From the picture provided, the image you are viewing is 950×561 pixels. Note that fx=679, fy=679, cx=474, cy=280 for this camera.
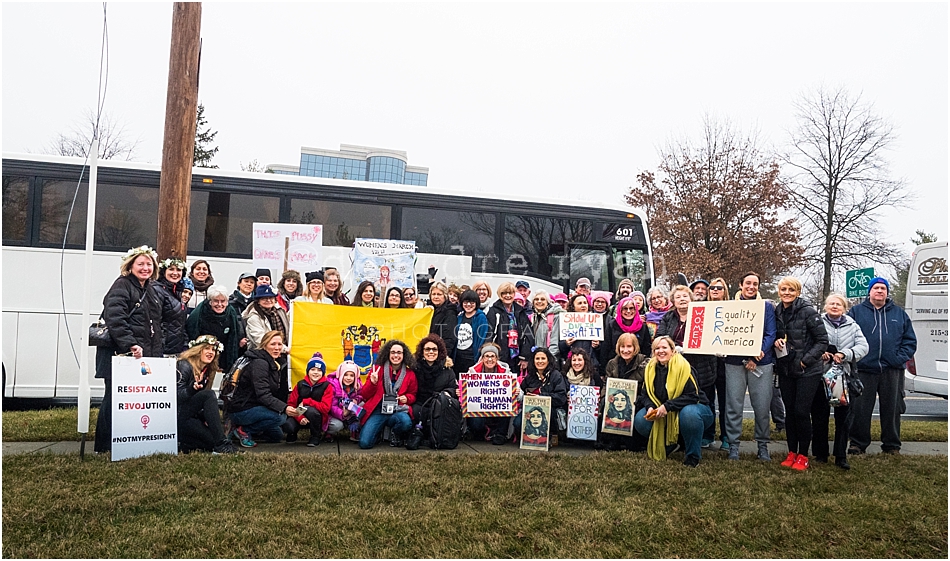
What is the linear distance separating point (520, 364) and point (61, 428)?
5.29 metres

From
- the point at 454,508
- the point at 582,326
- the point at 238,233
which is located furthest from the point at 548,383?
the point at 238,233

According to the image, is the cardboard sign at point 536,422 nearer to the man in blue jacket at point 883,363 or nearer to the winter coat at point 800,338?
the winter coat at point 800,338

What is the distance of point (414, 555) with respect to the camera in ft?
13.3

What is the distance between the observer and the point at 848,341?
7.20 meters

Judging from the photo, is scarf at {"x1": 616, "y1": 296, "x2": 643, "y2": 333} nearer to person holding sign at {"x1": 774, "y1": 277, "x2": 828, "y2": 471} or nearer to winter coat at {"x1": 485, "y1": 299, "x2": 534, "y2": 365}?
winter coat at {"x1": 485, "y1": 299, "x2": 534, "y2": 365}

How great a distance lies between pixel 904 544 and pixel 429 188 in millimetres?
8738

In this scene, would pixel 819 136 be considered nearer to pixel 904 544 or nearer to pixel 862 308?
pixel 862 308

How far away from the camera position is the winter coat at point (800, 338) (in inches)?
262

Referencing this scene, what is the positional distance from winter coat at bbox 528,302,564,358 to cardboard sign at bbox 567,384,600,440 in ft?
2.87

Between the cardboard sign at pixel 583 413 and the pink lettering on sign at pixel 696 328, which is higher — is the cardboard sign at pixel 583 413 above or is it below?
below

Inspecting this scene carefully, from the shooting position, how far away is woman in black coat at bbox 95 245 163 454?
6227 mm

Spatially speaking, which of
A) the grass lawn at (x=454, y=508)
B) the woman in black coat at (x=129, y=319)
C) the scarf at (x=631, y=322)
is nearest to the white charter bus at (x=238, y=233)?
the woman in black coat at (x=129, y=319)

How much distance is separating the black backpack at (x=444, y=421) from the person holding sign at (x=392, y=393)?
11.1 inches

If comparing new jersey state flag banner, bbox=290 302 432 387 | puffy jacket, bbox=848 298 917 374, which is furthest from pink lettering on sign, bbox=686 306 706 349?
new jersey state flag banner, bbox=290 302 432 387
